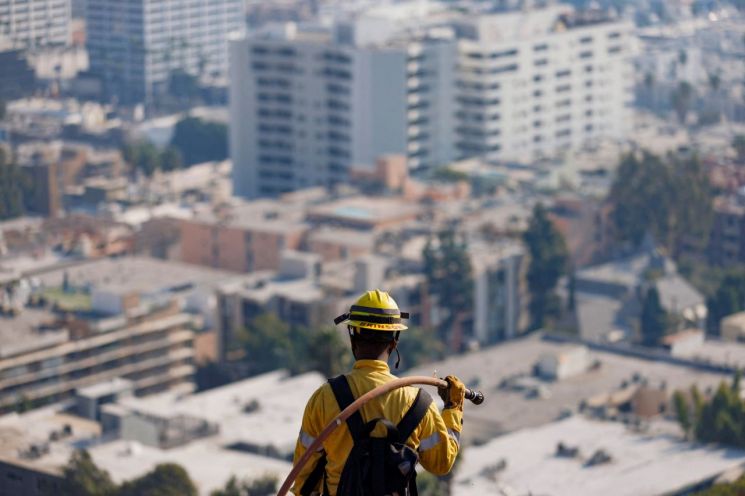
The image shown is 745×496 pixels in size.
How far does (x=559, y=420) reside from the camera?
2106 cm

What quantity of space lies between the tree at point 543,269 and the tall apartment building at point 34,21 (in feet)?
28.5

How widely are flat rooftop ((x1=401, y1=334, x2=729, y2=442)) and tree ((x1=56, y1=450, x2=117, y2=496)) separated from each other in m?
5.69

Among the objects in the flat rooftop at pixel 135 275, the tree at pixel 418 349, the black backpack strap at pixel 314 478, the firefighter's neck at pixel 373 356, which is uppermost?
the firefighter's neck at pixel 373 356

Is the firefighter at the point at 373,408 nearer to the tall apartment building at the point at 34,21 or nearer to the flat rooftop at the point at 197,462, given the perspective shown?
the flat rooftop at the point at 197,462

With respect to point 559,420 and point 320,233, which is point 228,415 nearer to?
point 559,420

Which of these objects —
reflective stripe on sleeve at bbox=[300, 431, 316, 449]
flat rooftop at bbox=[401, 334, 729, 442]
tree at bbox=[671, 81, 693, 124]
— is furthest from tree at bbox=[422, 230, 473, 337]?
reflective stripe on sleeve at bbox=[300, 431, 316, 449]

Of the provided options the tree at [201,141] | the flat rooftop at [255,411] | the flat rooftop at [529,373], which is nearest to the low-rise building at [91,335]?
the flat rooftop at [255,411]

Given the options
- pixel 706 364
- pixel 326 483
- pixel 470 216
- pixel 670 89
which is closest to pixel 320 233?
pixel 470 216

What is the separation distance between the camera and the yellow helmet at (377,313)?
4258 mm

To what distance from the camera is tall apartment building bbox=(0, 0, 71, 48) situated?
32031mm

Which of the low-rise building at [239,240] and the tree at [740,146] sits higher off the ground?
the tree at [740,146]

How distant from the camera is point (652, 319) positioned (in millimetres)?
27641

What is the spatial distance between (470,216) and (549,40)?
1157cm

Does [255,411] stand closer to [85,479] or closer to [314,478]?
[85,479]
